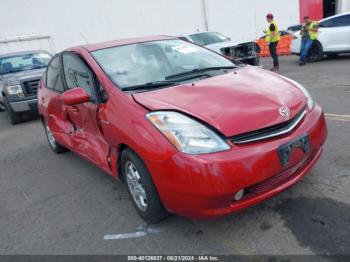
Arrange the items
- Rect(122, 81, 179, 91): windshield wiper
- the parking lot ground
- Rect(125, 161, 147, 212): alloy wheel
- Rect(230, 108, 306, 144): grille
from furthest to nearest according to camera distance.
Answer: Rect(122, 81, 179, 91): windshield wiper → Rect(125, 161, 147, 212): alloy wheel → the parking lot ground → Rect(230, 108, 306, 144): grille

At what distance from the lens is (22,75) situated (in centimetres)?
837

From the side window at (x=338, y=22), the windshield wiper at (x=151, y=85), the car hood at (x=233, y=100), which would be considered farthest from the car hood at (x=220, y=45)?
the windshield wiper at (x=151, y=85)

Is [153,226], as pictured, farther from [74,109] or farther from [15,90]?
[15,90]

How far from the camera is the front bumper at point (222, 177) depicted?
7.72 feet

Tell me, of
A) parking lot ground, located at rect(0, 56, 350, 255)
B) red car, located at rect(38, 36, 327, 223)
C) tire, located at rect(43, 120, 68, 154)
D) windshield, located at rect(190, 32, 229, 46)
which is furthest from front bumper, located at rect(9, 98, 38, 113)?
windshield, located at rect(190, 32, 229, 46)

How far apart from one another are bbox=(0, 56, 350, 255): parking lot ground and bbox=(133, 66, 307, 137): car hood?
2.77 feet

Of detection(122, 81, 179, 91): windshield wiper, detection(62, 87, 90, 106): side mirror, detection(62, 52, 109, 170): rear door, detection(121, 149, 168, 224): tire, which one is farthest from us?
detection(62, 52, 109, 170): rear door

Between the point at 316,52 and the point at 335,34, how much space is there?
896 mm

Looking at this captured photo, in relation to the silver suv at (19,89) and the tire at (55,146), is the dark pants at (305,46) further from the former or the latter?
the tire at (55,146)

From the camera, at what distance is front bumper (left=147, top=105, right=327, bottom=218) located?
7.72 ft

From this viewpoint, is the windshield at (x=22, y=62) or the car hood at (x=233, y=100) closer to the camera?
the car hood at (x=233, y=100)

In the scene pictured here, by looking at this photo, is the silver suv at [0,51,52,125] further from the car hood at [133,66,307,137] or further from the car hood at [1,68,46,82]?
the car hood at [133,66,307,137]

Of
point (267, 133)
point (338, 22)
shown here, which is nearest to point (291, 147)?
point (267, 133)

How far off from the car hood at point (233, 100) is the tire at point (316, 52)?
30.8ft
